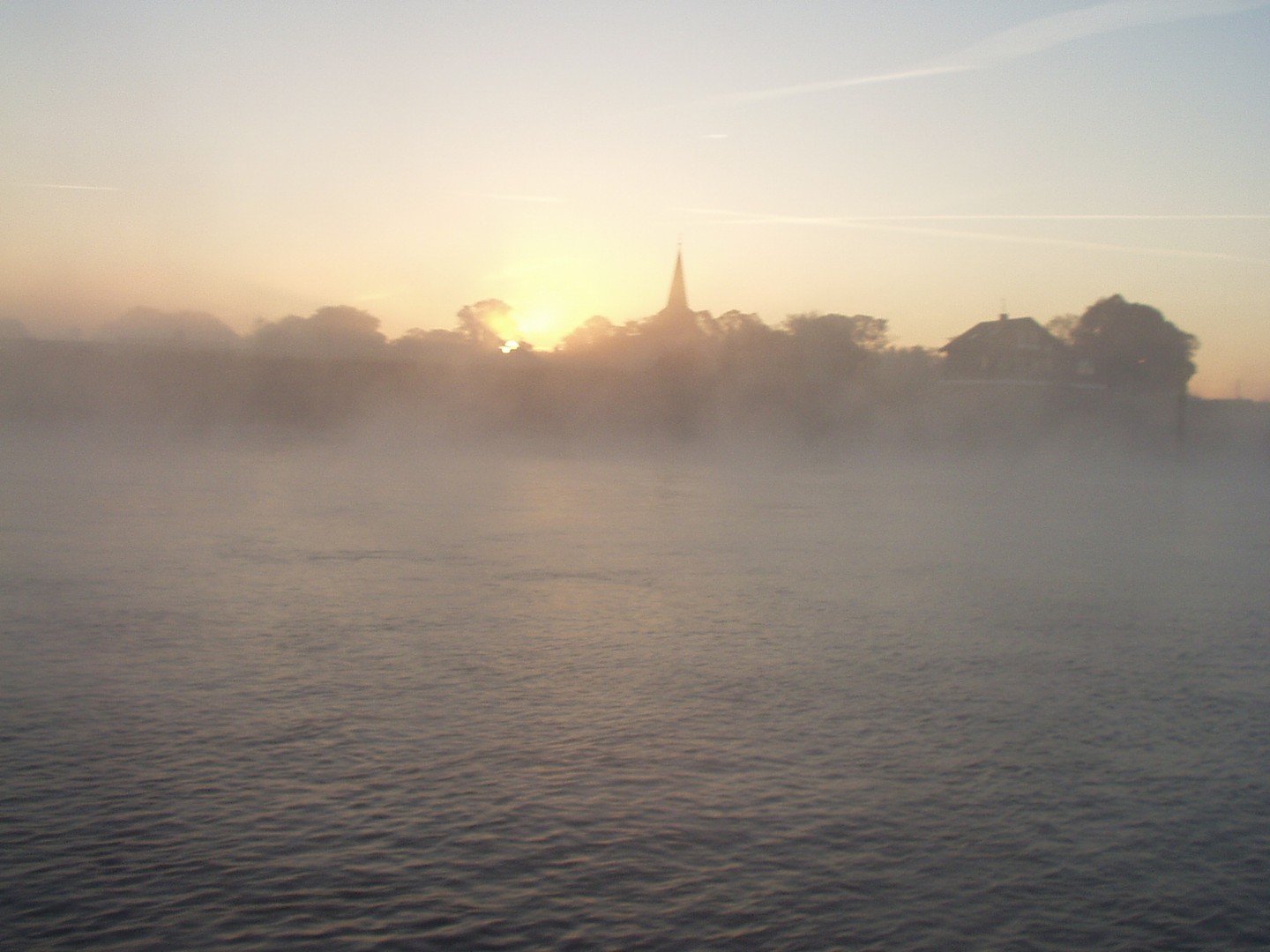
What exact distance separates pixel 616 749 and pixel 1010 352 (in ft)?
228

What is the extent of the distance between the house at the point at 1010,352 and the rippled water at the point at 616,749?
57.8 metres

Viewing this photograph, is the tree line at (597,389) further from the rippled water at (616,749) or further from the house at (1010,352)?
the rippled water at (616,749)

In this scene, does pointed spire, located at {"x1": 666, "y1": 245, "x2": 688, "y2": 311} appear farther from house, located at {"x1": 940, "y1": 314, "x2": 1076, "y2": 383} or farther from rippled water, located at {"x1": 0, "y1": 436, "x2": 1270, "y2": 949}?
rippled water, located at {"x1": 0, "y1": 436, "x2": 1270, "y2": 949}

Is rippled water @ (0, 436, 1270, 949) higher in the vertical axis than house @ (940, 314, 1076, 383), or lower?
lower

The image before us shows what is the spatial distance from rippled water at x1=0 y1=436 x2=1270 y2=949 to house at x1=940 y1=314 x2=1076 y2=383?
5779cm

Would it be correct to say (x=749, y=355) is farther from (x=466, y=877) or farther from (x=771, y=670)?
(x=466, y=877)

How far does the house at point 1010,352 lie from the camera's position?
7200cm

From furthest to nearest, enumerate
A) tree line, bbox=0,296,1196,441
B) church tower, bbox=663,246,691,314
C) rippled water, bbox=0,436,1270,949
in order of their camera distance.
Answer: church tower, bbox=663,246,691,314 → tree line, bbox=0,296,1196,441 → rippled water, bbox=0,436,1270,949

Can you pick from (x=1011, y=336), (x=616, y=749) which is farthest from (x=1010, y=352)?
(x=616, y=749)

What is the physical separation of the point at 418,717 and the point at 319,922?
9.64 feet

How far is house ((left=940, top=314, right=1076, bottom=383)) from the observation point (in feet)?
236

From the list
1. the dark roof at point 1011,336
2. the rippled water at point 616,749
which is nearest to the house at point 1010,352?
the dark roof at point 1011,336

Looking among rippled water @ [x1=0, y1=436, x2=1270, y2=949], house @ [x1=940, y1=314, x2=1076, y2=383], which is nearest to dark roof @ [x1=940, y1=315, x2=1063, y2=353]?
house @ [x1=940, y1=314, x2=1076, y2=383]

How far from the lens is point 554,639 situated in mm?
10477
